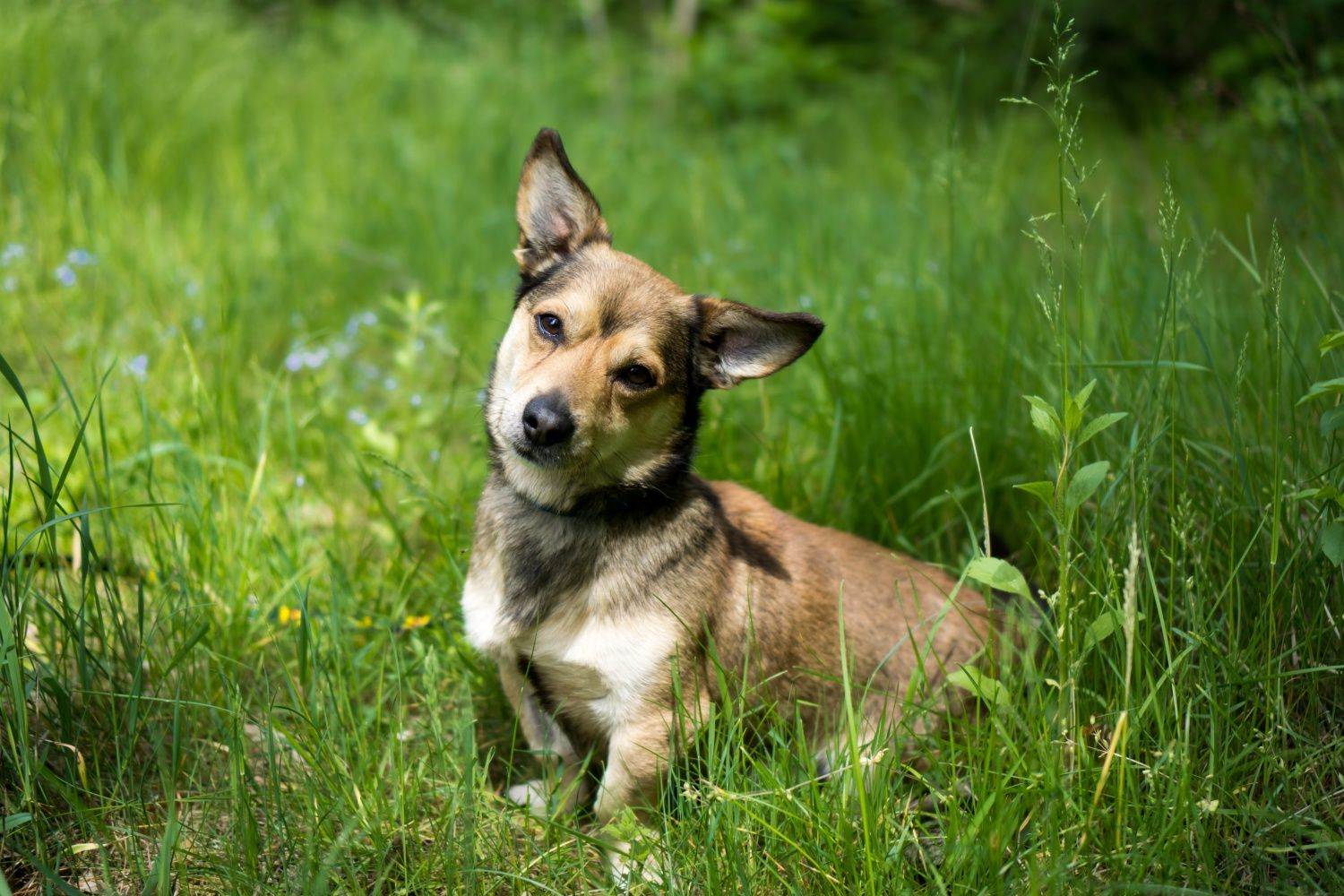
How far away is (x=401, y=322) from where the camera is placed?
5461mm

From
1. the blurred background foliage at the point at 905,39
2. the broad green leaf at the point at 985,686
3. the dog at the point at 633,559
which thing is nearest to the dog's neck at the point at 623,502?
the dog at the point at 633,559

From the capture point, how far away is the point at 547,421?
2604 mm

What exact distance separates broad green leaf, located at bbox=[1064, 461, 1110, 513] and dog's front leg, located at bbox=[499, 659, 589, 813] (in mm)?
1382

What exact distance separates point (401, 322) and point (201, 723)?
2.99 metres

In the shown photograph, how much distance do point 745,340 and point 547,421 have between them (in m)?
0.61

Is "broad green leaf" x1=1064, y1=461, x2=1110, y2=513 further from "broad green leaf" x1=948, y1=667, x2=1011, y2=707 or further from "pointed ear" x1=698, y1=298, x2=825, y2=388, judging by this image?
"pointed ear" x1=698, y1=298, x2=825, y2=388

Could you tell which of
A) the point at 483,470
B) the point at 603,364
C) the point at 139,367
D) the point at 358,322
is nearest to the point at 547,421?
the point at 603,364

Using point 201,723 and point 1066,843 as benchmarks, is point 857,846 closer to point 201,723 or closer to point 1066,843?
point 1066,843

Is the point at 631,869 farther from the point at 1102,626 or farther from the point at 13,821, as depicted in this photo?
the point at 13,821

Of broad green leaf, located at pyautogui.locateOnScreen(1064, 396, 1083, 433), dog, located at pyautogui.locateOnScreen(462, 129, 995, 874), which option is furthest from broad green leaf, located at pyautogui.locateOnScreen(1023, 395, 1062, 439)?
dog, located at pyautogui.locateOnScreen(462, 129, 995, 874)

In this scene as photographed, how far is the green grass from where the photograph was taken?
2299mm

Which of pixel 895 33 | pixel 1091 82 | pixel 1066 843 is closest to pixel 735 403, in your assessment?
pixel 1066 843

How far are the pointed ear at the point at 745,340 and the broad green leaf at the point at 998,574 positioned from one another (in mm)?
694

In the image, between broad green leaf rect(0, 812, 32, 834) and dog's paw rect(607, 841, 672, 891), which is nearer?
broad green leaf rect(0, 812, 32, 834)
